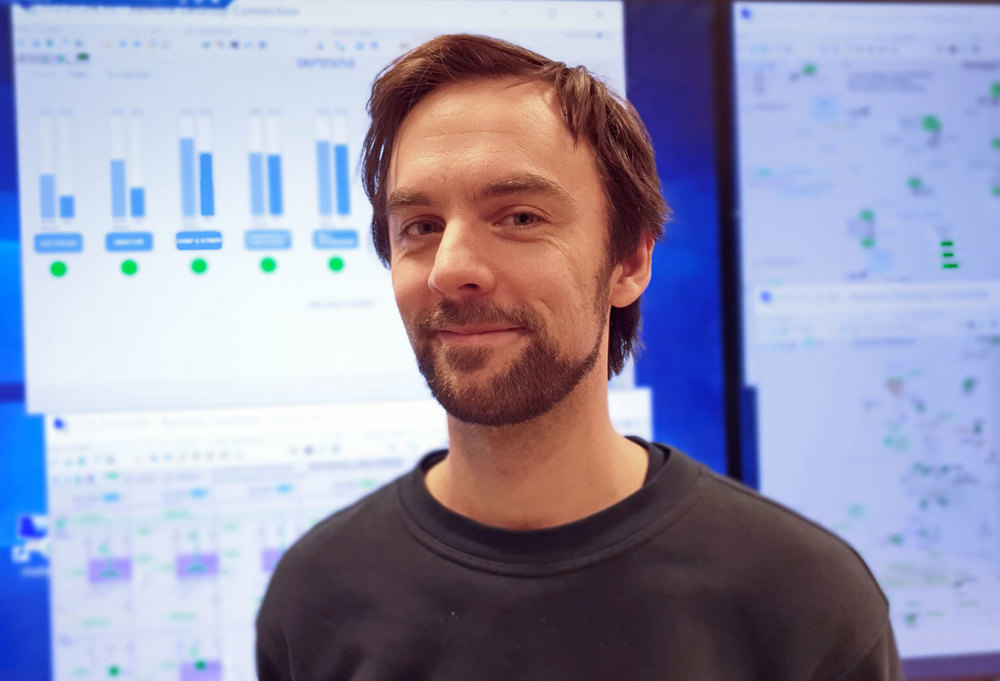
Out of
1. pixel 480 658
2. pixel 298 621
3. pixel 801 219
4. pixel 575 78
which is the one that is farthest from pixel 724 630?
pixel 801 219

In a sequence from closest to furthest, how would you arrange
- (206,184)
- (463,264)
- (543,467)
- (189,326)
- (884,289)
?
(463,264), (543,467), (206,184), (189,326), (884,289)

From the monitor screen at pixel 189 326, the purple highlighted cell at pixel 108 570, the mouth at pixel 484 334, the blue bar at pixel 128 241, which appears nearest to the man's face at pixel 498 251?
the mouth at pixel 484 334

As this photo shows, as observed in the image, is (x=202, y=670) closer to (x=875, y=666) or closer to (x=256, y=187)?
(x=256, y=187)

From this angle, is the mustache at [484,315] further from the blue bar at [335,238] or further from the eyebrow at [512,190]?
the blue bar at [335,238]

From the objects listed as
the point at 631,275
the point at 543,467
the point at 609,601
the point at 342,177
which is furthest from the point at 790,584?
the point at 342,177

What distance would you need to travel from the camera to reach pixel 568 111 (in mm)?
922

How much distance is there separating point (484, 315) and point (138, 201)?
0.64 meters

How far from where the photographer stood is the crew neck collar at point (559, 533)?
0.92 metres

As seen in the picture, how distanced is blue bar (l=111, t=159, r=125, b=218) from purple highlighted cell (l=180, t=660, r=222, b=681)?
782 mm

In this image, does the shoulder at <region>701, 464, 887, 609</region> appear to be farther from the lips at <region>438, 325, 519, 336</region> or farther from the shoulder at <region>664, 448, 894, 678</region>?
the lips at <region>438, 325, 519, 336</region>

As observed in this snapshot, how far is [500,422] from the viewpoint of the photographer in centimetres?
88

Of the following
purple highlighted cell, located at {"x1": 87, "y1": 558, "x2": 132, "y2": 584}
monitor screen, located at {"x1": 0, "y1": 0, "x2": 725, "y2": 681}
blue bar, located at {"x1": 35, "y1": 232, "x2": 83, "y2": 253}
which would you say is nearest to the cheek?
monitor screen, located at {"x1": 0, "y1": 0, "x2": 725, "y2": 681}

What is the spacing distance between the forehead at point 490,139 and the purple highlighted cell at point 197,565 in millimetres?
801

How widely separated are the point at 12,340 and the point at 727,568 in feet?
3.99
